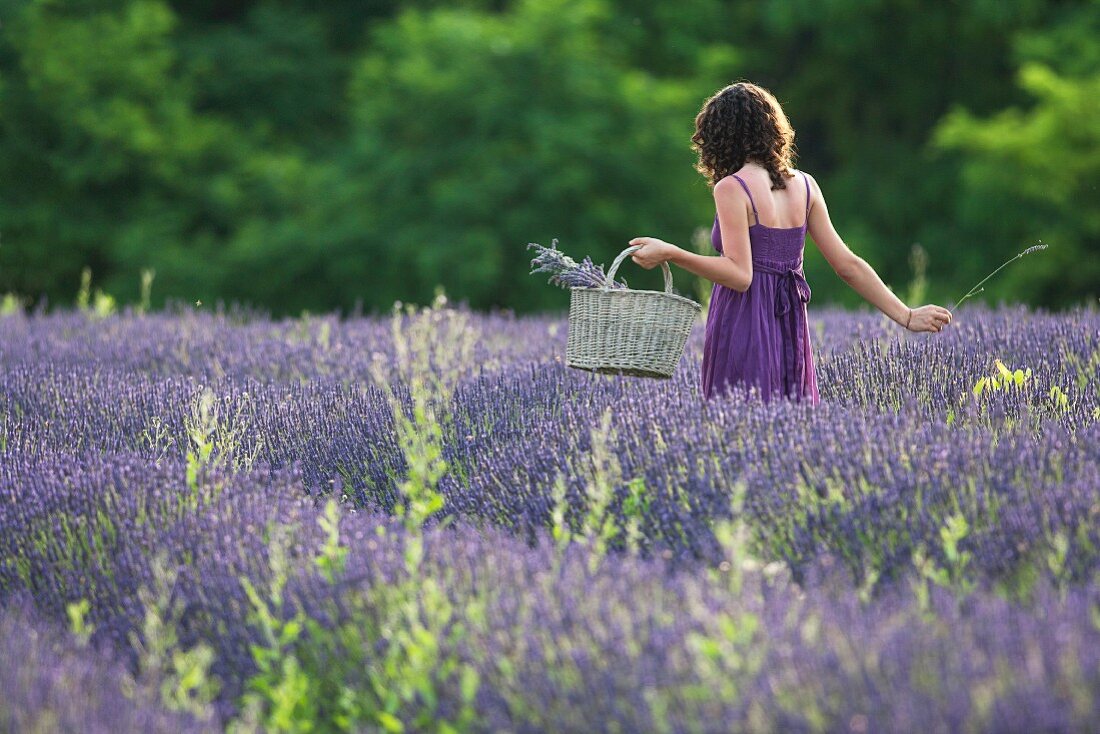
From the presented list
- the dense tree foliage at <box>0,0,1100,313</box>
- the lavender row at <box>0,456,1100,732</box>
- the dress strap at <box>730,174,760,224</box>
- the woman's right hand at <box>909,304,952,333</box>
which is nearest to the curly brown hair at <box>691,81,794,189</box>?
the dress strap at <box>730,174,760,224</box>

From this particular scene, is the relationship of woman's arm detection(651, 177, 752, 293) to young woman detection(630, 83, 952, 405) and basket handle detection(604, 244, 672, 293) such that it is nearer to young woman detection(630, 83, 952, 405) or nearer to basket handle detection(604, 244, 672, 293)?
young woman detection(630, 83, 952, 405)

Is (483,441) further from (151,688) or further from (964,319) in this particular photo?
(964,319)

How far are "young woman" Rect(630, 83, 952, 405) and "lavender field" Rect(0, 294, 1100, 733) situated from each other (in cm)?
18

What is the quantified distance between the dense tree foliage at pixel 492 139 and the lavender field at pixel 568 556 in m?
8.82

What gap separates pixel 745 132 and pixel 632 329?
27.3 inches

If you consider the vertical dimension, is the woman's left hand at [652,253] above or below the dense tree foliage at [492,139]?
below

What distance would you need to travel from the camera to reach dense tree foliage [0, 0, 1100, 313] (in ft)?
44.1

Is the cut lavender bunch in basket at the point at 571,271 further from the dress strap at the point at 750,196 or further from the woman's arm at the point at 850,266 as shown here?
the woman's arm at the point at 850,266

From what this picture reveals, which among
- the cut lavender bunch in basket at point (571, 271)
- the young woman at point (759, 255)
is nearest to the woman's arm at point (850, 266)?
the young woman at point (759, 255)

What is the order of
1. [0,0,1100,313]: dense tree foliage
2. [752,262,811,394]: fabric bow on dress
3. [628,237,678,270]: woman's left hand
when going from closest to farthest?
[628,237,678,270]: woman's left hand → [752,262,811,394]: fabric bow on dress → [0,0,1100,313]: dense tree foliage

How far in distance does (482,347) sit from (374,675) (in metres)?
3.91

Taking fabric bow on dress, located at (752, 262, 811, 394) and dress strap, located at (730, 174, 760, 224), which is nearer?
dress strap, located at (730, 174, 760, 224)

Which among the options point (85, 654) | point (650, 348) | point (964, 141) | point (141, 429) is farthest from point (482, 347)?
point (964, 141)

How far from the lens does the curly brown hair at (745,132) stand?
3.80 meters
